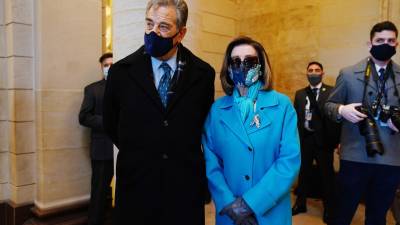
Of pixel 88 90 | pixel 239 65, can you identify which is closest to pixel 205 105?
pixel 239 65

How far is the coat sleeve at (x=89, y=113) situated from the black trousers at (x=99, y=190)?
43cm

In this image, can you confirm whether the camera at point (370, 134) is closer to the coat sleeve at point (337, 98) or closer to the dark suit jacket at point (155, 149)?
the coat sleeve at point (337, 98)

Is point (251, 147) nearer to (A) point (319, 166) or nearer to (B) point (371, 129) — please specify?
(B) point (371, 129)

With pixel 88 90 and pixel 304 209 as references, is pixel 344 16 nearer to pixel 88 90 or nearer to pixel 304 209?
pixel 304 209

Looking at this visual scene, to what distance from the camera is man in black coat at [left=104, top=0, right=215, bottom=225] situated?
1693 millimetres

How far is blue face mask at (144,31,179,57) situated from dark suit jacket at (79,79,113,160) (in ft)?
6.67

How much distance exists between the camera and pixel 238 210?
1.71m

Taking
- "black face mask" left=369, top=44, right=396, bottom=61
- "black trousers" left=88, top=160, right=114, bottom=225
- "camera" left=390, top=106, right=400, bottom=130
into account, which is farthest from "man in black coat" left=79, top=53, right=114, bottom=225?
"camera" left=390, top=106, right=400, bottom=130

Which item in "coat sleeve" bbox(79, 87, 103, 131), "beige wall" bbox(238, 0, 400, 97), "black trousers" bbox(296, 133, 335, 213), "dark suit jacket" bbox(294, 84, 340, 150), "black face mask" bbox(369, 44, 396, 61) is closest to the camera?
"black face mask" bbox(369, 44, 396, 61)

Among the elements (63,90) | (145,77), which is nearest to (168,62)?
(145,77)

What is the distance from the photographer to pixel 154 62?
5.92ft

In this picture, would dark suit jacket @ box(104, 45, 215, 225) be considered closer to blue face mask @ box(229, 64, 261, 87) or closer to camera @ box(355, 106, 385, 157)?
blue face mask @ box(229, 64, 261, 87)

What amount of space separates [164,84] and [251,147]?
55cm

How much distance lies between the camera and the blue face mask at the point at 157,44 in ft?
5.62
